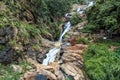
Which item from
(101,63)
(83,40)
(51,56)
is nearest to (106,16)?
(83,40)

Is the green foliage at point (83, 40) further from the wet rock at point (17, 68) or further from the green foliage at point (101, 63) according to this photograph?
the wet rock at point (17, 68)

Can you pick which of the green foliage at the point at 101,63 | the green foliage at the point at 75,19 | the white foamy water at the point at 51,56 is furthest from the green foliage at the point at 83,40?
the green foliage at the point at 75,19

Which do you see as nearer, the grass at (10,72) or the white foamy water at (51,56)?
the grass at (10,72)

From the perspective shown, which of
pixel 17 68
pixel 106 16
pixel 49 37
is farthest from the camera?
pixel 49 37

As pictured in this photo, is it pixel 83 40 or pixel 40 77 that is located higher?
pixel 83 40

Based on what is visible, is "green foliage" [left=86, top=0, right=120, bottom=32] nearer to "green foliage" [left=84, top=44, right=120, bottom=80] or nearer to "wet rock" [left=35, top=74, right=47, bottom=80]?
"green foliage" [left=84, top=44, right=120, bottom=80]

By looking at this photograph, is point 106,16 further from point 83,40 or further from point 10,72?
point 10,72

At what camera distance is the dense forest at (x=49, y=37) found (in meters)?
18.5

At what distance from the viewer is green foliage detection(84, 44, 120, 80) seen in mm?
17453

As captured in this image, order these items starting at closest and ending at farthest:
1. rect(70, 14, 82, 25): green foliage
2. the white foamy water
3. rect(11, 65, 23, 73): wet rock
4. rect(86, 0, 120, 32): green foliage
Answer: rect(11, 65, 23, 73): wet rock < the white foamy water < rect(86, 0, 120, 32): green foliage < rect(70, 14, 82, 25): green foliage

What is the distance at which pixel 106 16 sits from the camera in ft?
78.6

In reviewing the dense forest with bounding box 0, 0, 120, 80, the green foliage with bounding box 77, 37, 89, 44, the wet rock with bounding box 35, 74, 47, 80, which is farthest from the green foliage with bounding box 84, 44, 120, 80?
the wet rock with bounding box 35, 74, 47, 80

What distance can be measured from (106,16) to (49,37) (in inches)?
242

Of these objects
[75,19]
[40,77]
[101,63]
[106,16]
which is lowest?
[101,63]
